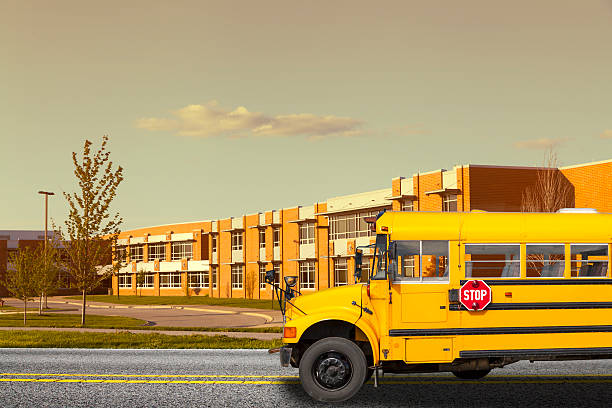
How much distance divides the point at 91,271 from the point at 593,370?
806 inches

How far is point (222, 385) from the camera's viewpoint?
9.78 meters

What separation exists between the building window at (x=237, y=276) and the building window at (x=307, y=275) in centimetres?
1424

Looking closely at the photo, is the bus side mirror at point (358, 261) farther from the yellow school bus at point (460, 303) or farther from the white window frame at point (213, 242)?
the white window frame at point (213, 242)

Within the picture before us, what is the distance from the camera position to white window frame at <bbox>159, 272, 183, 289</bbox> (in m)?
95.9

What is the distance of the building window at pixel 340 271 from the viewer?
61531 mm

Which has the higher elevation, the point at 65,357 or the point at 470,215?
the point at 470,215

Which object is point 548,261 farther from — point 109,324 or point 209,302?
point 209,302

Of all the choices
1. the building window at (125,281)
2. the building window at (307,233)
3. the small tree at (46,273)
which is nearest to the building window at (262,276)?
the building window at (307,233)

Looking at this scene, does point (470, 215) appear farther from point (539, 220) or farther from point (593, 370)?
point (593, 370)

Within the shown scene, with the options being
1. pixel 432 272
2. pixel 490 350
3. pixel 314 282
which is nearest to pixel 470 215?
pixel 432 272

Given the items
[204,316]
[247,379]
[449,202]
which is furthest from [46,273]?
[247,379]

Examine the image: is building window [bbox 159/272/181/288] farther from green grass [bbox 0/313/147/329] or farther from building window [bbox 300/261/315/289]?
green grass [bbox 0/313/147/329]

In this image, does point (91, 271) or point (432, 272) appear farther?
point (91, 271)

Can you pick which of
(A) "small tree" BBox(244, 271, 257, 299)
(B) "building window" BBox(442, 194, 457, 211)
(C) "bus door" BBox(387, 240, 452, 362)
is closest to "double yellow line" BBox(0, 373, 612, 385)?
(C) "bus door" BBox(387, 240, 452, 362)
